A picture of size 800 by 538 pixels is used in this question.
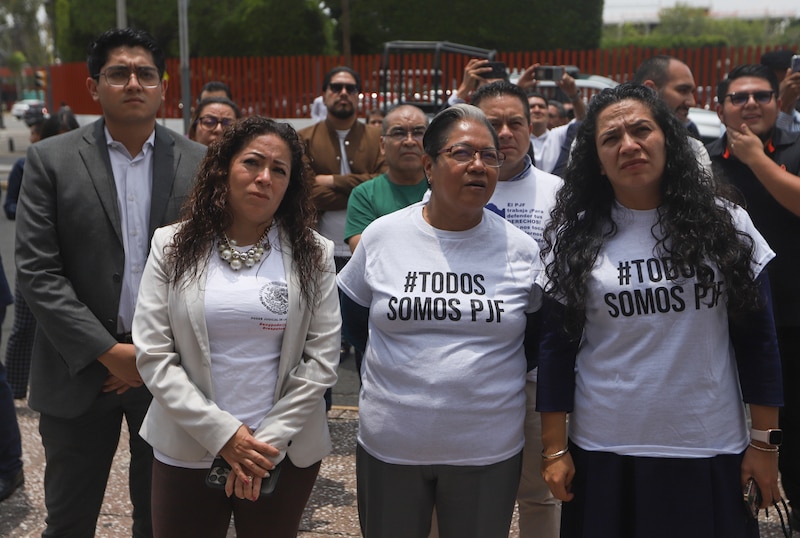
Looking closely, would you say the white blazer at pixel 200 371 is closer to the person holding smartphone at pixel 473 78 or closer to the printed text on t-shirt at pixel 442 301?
the printed text on t-shirt at pixel 442 301

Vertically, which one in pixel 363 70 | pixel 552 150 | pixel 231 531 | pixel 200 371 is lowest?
pixel 231 531

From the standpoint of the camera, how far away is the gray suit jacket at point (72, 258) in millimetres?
2887

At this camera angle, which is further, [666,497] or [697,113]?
[697,113]

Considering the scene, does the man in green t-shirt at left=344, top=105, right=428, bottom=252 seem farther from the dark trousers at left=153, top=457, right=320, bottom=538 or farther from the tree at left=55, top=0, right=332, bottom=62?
the tree at left=55, top=0, right=332, bottom=62

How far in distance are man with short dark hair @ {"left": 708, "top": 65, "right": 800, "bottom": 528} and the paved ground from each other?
541 mm

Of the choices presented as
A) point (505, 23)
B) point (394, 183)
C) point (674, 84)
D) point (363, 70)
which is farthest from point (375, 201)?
point (505, 23)

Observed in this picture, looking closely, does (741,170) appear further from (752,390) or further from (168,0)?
(168,0)

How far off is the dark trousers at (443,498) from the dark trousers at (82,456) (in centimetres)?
104

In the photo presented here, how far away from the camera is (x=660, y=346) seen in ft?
7.91

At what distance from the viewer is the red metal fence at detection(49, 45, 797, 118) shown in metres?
14.6

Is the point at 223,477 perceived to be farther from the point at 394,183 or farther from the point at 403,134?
the point at 403,134

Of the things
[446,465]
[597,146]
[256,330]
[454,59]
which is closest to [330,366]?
[256,330]

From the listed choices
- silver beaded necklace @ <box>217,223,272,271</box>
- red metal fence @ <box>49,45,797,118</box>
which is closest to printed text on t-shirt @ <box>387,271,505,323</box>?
silver beaded necklace @ <box>217,223,272,271</box>

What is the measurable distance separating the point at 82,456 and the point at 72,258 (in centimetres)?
74
